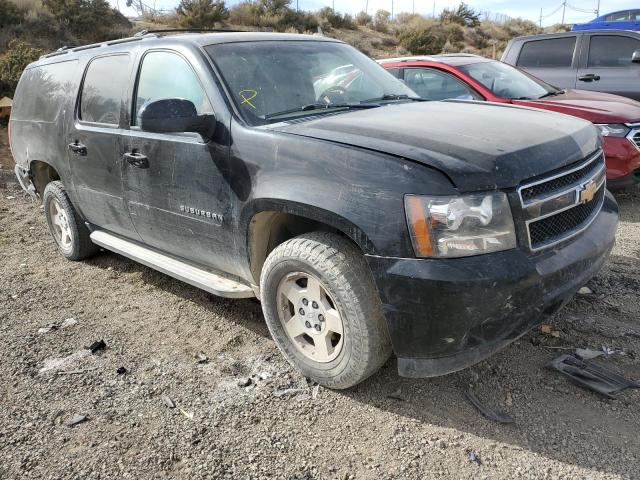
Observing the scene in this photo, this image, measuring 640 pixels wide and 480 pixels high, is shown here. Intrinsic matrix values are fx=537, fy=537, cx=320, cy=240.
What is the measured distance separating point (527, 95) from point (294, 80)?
158 inches

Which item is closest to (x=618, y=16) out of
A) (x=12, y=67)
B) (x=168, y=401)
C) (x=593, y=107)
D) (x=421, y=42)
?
(x=421, y=42)

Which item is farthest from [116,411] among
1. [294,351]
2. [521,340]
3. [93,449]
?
[521,340]

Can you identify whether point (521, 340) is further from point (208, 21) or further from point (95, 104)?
point (208, 21)

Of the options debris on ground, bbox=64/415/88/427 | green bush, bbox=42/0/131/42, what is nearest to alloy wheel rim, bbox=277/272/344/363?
debris on ground, bbox=64/415/88/427

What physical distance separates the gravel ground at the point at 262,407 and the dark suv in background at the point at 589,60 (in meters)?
5.11

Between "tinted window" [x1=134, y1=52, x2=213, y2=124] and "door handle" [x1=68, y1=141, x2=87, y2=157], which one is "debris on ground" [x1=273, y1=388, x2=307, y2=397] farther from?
"door handle" [x1=68, y1=141, x2=87, y2=157]

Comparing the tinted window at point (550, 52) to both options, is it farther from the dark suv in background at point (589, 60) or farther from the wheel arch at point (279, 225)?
the wheel arch at point (279, 225)

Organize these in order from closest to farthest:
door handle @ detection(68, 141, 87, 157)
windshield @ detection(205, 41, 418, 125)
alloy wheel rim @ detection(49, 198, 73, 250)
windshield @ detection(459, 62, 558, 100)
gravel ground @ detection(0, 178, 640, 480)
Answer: gravel ground @ detection(0, 178, 640, 480) → windshield @ detection(205, 41, 418, 125) → door handle @ detection(68, 141, 87, 157) → alloy wheel rim @ detection(49, 198, 73, 250) → windshield @ detection(459, 62, 558, 100)

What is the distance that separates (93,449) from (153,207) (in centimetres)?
157

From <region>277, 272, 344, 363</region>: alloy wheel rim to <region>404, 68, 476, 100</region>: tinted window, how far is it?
163 inches

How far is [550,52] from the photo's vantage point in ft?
27.8

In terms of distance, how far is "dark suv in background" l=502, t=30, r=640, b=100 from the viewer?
7.95 metres

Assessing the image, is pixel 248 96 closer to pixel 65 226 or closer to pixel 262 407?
pixel 262 407

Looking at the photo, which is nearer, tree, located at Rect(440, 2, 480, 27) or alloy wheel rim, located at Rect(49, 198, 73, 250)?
alloy wheel rim, located at Rect(49, 198, 73, 250)
